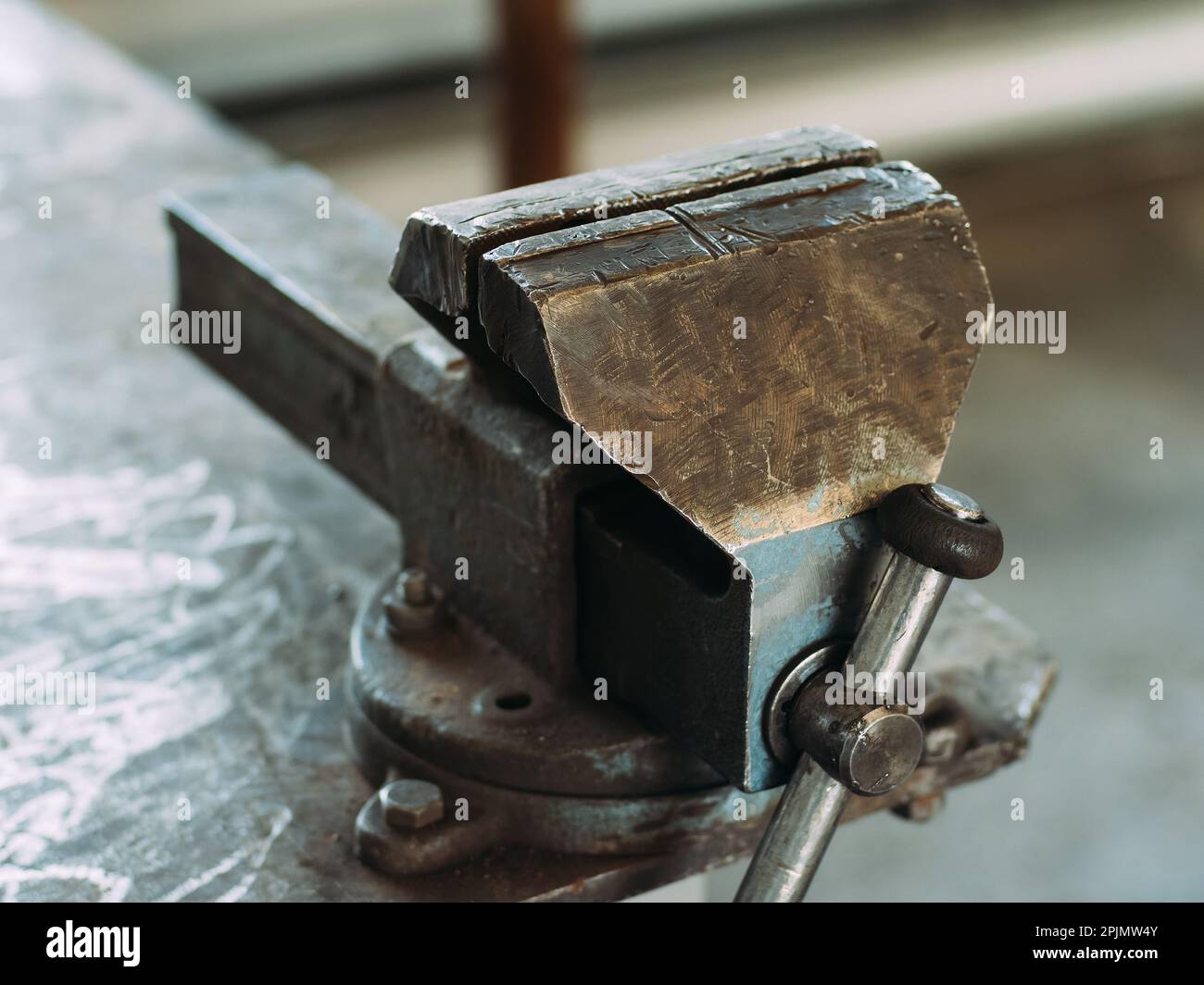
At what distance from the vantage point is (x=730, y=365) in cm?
85

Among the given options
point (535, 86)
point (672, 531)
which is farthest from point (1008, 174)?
point (672, 531)

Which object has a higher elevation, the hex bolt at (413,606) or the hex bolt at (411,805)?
the hex bolt at (413,606)

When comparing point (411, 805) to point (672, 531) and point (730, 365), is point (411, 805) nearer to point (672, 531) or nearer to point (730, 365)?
point (672, 531)

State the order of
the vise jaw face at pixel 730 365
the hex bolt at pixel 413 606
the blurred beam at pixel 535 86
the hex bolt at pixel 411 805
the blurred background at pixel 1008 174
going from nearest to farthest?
the vise jaw face at pixel 730 365
the hex bolt at pixel 411 805
the hex bolt at pixel 413 606
the blurred background at pixel 1008 174
the blurred beam at pixel 535 86

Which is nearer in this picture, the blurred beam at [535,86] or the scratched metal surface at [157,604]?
the scratched metal surface at [157,604]

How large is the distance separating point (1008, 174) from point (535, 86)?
1.97 m

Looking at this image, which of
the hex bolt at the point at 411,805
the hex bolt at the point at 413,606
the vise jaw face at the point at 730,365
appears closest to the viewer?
the vise jaw face at the point at 730,365

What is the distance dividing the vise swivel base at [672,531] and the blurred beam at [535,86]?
2717 millimetres

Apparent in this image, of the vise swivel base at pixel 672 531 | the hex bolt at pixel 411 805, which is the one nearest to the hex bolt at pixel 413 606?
the vise swivel base at pixel 672 531

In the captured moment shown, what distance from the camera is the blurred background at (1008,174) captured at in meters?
Answer: 2.82

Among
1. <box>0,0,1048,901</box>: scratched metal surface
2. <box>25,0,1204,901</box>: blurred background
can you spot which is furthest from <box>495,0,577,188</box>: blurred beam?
<box>0,0,1048,901</box>: scratched metal surface

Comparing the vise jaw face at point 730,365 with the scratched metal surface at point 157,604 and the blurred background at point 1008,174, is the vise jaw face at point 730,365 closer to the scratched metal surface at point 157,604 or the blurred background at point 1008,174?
the scratched metal surface at point 157,604
